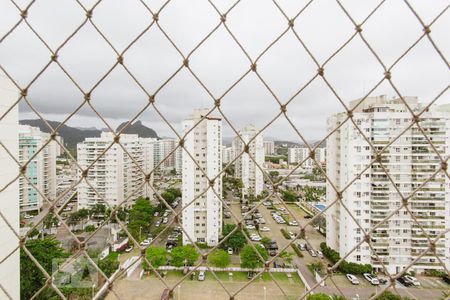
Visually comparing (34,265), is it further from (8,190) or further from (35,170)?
(35,170)

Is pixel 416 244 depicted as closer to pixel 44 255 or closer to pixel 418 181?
pixel 418 181

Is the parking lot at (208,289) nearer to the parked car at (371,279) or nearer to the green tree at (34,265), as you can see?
the green tree at (34,265)

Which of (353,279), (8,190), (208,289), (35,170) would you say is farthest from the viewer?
(35,170)

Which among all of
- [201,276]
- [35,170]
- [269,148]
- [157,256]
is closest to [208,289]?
[201,276]

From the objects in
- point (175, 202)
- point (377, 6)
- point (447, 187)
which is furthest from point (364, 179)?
point (175, 202)

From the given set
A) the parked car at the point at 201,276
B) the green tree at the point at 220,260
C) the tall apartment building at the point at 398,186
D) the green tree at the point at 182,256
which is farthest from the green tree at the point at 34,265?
the tall apartment building at the point at 398,186

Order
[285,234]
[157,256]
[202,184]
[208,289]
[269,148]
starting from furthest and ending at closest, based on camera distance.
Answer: [269,148] < [285,234] < [202,184] < [157,256] < [208,289]
